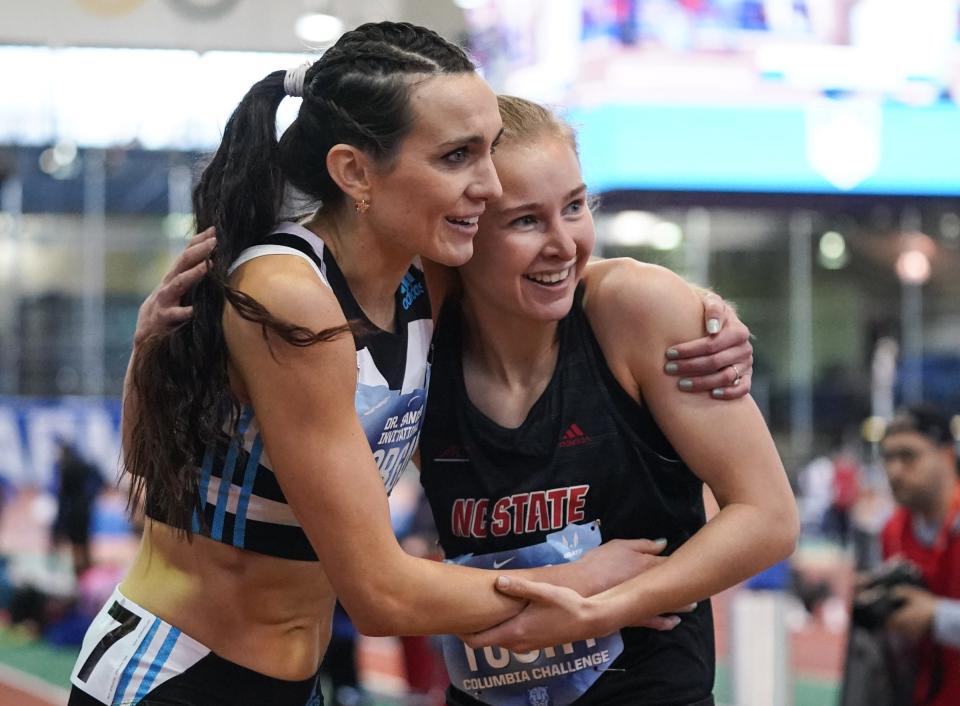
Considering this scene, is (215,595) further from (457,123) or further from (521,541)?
(457,123)

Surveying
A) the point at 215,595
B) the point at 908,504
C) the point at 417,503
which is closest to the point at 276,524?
the point at 215,595

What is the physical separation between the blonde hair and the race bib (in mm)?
635

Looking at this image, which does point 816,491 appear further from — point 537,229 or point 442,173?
point 442,173

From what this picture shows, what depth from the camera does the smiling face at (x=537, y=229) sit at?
2.12 metres

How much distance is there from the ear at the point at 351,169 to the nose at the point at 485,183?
0.54 ft

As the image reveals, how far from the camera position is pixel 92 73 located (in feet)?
21.3

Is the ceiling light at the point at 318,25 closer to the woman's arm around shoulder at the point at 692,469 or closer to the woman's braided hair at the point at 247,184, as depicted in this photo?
the woman's braided hair at the point at 247,184

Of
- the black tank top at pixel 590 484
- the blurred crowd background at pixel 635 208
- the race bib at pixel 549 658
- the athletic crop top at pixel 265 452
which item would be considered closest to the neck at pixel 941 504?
the blurred crowd background at pixel 635 208

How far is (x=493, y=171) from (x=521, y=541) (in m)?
0.59

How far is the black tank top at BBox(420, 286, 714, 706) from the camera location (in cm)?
212

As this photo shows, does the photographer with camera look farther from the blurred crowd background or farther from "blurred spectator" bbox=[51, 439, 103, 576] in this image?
"blurred spectator" bbox=[51, 439, 103, 576]

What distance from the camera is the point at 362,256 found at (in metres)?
2.09

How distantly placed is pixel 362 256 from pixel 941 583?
2.82 metres

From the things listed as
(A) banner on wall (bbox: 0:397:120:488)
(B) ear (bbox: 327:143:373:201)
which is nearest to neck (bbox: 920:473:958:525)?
(B) ear (bbox: 327:143:373:201)
